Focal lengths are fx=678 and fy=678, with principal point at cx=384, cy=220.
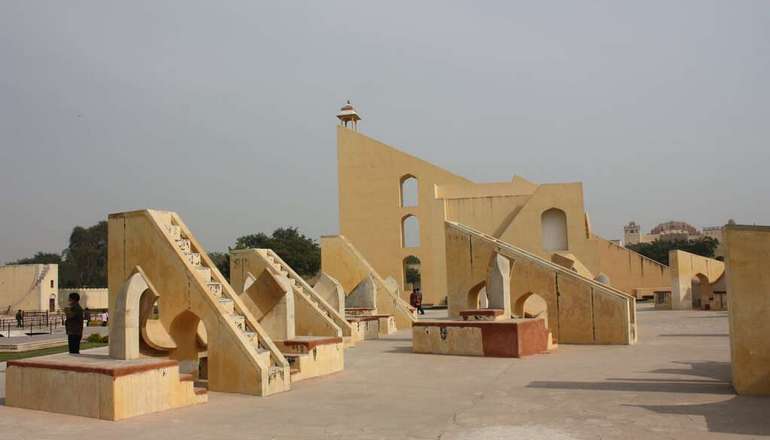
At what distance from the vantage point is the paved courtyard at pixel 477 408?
19.3ft

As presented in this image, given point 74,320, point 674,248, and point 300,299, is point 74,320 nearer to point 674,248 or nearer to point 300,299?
point 300,299

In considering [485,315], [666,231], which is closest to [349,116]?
[485,315]

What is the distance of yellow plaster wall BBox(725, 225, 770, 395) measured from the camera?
24.0 ft

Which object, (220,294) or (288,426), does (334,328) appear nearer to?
(220,294)

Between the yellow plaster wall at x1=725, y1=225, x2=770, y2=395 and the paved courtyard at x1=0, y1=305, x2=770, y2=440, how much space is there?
30 centimetres

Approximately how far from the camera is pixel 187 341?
976 centimetres

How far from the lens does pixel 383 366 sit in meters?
10.9

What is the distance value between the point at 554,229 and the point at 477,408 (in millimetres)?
24516

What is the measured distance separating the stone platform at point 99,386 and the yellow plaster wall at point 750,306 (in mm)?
5965

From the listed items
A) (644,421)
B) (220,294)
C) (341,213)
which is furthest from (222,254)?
(644,421)

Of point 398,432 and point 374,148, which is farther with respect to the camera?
point 374,148

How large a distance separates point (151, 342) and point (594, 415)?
574 centimetres

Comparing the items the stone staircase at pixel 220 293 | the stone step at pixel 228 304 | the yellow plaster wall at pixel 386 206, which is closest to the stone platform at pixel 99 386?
the stone staircase at pixel 220 293

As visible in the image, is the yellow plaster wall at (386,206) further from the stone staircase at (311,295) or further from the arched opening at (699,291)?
the stone staircase at (311,295)
